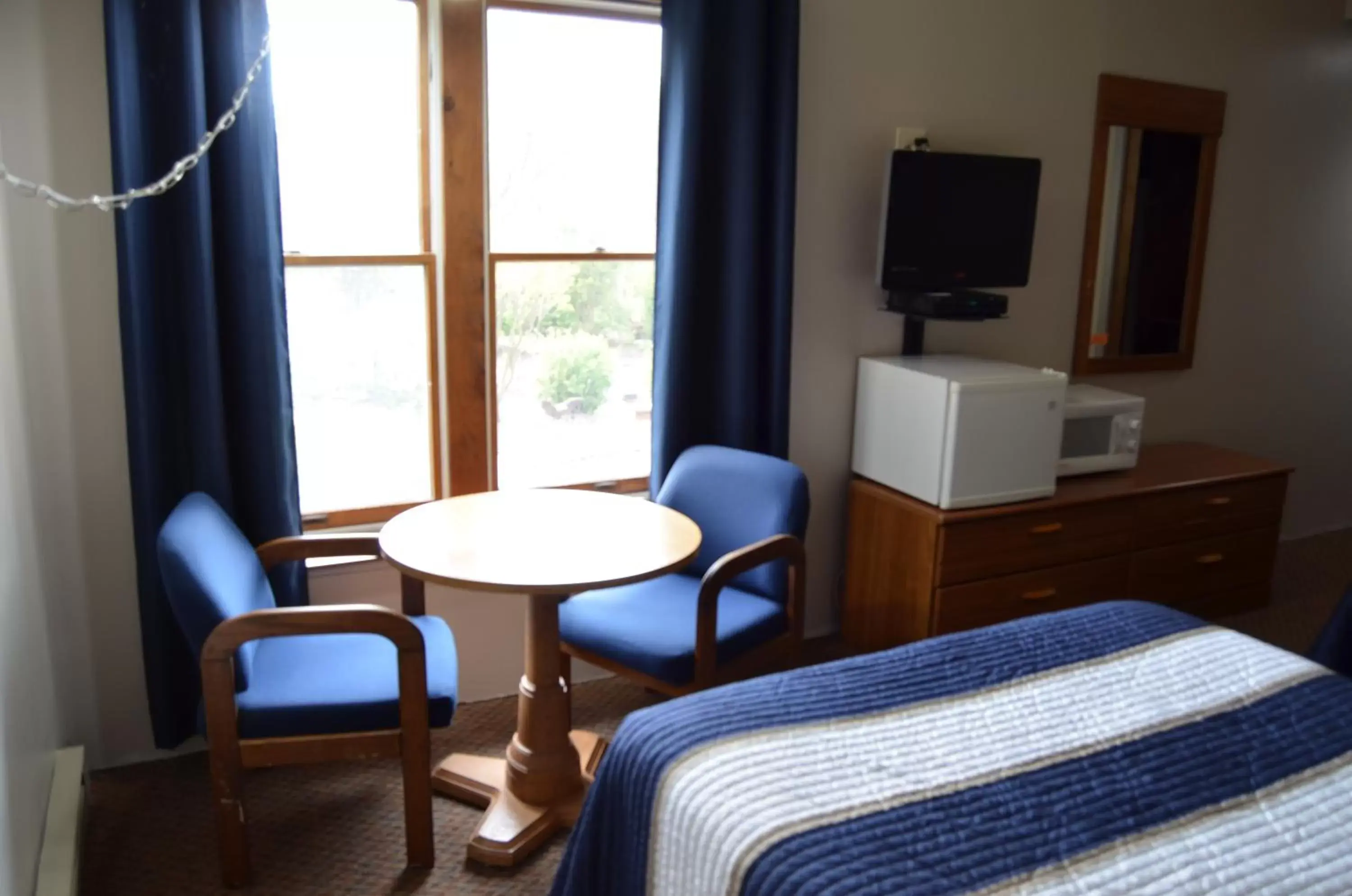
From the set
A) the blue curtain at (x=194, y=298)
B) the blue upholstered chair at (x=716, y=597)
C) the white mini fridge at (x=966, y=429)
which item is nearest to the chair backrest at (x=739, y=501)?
the blue upholstered chair at (x=716, y=597)

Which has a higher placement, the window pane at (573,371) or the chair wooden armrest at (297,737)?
the window pane at (573,371)

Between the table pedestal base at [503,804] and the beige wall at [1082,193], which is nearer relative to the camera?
the table pedestal base at [503,804]

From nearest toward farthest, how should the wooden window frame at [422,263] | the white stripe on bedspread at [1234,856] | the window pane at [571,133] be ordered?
the white stripe on bedspread at [1234,856] → the wooden window frame at [422,263] → the window pane at [571,133]

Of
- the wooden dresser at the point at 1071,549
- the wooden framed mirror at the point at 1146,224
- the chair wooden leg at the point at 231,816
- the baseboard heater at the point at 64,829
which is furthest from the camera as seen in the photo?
the wooden framed mirror at the point at 1146,224

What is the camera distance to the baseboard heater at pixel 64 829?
6.68ft

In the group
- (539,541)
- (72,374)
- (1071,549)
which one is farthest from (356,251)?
(1071,549)

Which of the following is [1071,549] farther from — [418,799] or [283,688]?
[283,688]

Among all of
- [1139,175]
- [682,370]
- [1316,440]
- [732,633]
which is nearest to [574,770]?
[732,633]

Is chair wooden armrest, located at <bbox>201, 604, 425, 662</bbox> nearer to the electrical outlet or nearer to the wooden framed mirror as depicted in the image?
the electrical outlet

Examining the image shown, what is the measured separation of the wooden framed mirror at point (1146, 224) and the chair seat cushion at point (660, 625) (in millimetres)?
2004

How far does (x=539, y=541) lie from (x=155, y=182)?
3.93ft

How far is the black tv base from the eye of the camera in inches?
130

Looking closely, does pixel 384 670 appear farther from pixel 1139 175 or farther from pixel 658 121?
pixel 1139 175

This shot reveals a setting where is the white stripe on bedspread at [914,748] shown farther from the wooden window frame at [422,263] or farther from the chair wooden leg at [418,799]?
the wooden window frame at [422,263]
